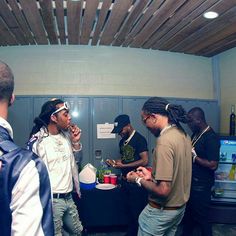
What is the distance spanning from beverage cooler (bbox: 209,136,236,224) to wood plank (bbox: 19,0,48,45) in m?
2.95

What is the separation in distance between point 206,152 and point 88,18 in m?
2.09

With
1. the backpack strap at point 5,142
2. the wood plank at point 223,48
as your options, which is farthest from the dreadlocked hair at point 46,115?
the wood plank at point 223,48

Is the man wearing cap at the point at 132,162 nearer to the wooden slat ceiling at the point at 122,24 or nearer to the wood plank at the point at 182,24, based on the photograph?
the wooden slat ceiling at the point at 122,24

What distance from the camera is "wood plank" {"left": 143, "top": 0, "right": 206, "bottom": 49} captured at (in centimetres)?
276

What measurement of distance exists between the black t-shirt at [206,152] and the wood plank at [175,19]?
4.52 feet

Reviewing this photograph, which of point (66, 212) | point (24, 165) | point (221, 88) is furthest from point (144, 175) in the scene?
point (221, 88)

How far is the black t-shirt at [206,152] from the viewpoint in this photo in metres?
2.93

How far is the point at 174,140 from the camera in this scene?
194 centimetres

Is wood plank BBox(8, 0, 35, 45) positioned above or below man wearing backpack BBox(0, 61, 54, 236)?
above

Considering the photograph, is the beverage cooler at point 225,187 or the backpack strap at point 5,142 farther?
the beverage cooler at point 225,187

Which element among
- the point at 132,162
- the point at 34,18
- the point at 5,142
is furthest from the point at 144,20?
the point at 5,142

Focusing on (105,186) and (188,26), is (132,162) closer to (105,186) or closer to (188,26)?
(105,186)

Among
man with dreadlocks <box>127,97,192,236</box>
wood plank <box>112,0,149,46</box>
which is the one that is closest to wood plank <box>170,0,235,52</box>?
wood plank <box>112,0,149,46</box>

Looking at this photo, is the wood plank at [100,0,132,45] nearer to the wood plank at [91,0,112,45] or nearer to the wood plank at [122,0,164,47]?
the wood plank at [91,0,112,45]
